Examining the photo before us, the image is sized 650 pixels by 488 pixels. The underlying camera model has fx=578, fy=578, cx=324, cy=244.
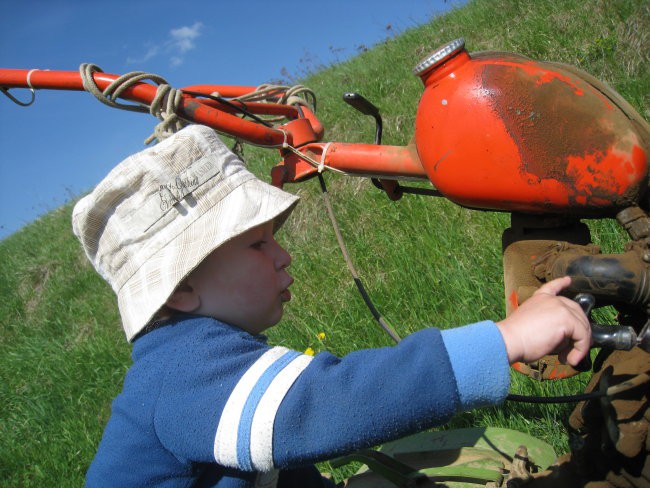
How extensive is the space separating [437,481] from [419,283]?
1.23 meters

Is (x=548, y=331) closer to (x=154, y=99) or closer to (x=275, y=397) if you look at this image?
(x=275, y=397)

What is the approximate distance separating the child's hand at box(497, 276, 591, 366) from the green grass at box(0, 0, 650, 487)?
3.48 ft

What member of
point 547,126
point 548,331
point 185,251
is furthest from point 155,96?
point 548,331

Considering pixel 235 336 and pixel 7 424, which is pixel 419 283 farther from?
pixel 7 424

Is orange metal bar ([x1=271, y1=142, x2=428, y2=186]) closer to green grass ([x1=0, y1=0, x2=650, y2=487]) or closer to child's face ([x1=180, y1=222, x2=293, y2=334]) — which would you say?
child's face ([x1=180, y1=222, x2=293, y2=334])

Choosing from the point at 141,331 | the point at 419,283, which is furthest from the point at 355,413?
the point at 419,283

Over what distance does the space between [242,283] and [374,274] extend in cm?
178

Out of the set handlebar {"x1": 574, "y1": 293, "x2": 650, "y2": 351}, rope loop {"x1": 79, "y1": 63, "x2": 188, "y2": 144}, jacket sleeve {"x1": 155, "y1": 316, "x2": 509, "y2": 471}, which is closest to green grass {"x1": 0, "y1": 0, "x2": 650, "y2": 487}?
handlebar {"x1": 574, "y1": 293, "x2": 650, "y2": 351}

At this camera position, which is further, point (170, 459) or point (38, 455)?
point (38, 455)

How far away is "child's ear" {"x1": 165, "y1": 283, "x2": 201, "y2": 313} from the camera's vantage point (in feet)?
4.66

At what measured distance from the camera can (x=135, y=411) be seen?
53.4 inches

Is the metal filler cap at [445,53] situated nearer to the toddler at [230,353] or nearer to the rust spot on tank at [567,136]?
the rust spot on tank at [567,136]

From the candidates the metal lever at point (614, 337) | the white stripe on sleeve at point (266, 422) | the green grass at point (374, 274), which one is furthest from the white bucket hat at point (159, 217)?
the green grass at point (374, 274)

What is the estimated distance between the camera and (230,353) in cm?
126
